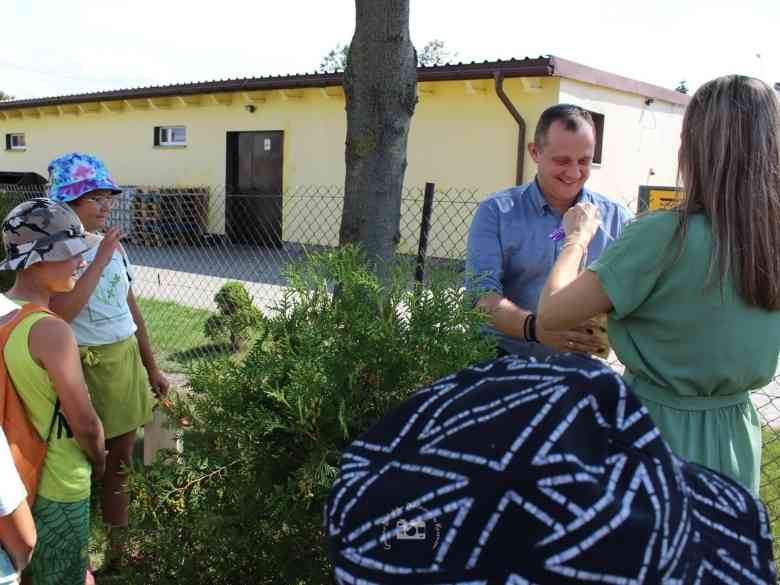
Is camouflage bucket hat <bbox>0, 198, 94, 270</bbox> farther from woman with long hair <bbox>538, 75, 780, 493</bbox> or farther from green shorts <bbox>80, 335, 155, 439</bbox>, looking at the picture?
woman with long hair <bbox>538, 75, 780, 493</bbox>

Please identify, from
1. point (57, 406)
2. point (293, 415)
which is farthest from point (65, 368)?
point (293, 415)

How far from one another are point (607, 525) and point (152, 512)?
1.32 meters

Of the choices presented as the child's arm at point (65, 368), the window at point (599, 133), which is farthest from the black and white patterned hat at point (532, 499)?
the window at point (599, 133)

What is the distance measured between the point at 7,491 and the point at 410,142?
1169 cm

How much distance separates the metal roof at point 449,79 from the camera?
35.7ft

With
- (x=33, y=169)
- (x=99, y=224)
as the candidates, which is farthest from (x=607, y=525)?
(x=33, y=169)

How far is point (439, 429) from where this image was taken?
72 centimetres

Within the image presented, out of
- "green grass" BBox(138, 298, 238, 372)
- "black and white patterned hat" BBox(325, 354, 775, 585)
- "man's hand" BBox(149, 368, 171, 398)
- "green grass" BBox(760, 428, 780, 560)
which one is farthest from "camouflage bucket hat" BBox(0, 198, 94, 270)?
"green grass" BBox(138, 298, 238, 372)

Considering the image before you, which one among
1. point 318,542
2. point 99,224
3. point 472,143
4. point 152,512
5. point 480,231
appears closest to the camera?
point 318,542

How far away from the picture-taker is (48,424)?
6.81 ft

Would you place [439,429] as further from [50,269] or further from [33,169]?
[33,169]

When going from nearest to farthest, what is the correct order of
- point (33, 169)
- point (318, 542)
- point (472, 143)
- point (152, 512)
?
point (318, 542), point (152, 512), point (472, 143), point (33, 169)

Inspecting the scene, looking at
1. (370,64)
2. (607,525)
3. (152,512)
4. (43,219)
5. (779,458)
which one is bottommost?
(779,458)

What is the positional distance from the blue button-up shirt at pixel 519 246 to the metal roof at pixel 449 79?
8366 millimetres
